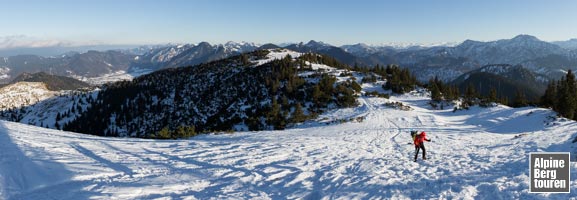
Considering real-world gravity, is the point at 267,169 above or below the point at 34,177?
below

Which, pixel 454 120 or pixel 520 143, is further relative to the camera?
pixel 454 120

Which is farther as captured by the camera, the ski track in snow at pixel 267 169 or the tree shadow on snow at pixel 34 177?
the ski track in snow at pixel 267 169

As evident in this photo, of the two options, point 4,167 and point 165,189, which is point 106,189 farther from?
point 4,167

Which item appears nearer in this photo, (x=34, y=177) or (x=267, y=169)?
(x=34, y=177)

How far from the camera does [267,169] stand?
17.3m

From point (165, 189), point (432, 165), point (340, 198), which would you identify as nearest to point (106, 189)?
point (165, 189)

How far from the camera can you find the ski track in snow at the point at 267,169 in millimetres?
13680

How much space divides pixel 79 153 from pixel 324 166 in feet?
50.7

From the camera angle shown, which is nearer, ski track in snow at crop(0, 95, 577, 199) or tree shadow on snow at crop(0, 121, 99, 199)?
tree shadow on snow at crop(0, 121, 99, 199)

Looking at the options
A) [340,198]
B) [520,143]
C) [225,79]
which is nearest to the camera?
[340,198]

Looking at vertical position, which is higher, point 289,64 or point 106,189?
point 289,64

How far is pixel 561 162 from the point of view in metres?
17.0

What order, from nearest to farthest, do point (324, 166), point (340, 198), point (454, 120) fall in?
point (340, 198)
point (324, 166)
point (454, 120)

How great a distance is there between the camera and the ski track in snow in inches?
539
